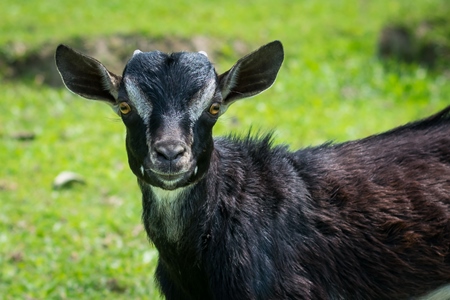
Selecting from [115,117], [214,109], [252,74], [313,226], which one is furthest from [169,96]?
[115,117]

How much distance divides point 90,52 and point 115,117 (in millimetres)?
1971

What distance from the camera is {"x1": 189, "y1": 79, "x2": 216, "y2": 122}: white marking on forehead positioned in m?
4.84

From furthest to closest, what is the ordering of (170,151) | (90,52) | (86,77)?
(90,52)
(86,77)
(170,151)

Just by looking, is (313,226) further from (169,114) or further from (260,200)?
(169,114)

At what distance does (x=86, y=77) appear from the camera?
17.0ft

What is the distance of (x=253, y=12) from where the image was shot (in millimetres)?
16141

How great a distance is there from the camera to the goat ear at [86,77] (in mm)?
5109

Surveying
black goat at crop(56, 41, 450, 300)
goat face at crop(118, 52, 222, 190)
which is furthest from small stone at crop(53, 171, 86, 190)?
goat face at crop(118, 52, 222, 190)

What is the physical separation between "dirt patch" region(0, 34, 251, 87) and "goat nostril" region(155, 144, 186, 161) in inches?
329

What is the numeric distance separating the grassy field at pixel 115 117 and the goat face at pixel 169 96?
653 millimetres

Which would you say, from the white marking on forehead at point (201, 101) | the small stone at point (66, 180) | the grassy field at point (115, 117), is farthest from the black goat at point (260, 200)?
the small stone at point (66, 180)

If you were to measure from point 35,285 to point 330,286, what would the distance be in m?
3.12

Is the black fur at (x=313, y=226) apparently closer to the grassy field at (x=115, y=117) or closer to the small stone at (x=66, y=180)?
the grassy field at (x=115, y=117)

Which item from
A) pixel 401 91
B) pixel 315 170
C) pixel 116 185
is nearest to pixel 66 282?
pixel 116 185
